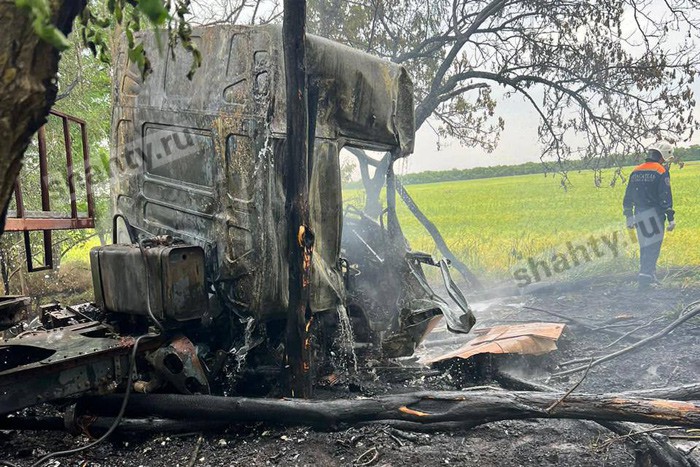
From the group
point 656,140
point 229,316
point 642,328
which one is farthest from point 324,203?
point 656,140

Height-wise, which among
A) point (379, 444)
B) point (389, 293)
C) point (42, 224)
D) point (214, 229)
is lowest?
point (379, 444)

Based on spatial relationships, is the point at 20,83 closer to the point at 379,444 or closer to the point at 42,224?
the point at 42,224

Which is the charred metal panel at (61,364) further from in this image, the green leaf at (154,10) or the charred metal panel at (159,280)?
the green leaf at (154,10)

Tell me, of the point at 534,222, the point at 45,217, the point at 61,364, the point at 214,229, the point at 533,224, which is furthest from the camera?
the point at 534,222

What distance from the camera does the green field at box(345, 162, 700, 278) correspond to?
1112 cm

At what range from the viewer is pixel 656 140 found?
360 inches

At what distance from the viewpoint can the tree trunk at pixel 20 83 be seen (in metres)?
1.48

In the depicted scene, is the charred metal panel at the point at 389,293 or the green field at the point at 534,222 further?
the green field at the point at 534,222

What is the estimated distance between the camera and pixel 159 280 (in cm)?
377

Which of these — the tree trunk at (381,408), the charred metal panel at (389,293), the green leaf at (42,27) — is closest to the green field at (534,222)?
the charred metal panel at (389,293)

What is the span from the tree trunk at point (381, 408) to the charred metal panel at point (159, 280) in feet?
2.11

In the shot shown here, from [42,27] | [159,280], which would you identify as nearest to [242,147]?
[159,280]

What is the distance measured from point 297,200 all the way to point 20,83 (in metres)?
2.37

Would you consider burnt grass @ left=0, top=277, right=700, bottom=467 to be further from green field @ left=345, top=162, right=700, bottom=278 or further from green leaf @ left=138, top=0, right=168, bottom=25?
green field @ left=345, top=162, right=700, bottom=278
